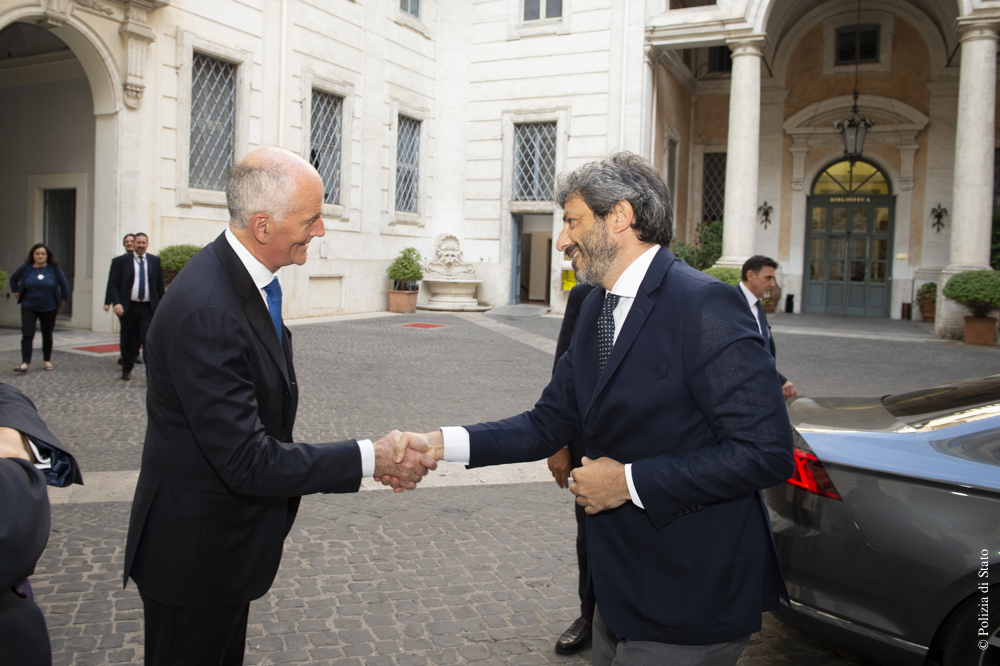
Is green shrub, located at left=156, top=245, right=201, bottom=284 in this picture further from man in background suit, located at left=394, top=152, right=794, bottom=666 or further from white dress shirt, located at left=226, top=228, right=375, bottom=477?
man in background suit, located at left=394, top=152, right=794, bottom=666

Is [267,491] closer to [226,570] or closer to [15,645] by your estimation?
[226,570]

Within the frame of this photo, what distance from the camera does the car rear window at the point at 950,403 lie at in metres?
3.03

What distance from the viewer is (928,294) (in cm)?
2108

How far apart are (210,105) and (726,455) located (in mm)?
15495

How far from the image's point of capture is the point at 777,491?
3.21 m

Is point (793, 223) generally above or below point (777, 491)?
above

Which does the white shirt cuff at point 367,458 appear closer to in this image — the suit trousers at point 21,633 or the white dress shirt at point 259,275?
the white dress shirt at point 259,275

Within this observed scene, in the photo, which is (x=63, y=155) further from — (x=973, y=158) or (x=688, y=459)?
(x=973, y=158)

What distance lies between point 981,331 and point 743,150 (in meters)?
6.22

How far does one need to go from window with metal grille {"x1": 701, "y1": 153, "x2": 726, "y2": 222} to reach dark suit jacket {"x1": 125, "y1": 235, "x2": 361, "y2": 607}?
23877 millimetres

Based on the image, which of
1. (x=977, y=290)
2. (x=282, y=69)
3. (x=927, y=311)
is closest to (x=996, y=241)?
(x=927, y=311)

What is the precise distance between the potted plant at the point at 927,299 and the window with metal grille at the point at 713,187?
607cm

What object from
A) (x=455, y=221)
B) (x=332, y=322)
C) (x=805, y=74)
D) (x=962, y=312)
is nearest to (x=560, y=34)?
(x=455, y=221)

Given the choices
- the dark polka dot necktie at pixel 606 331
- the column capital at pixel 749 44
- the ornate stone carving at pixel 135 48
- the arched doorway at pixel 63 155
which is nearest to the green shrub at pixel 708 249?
the column capital at pixel 749 44
